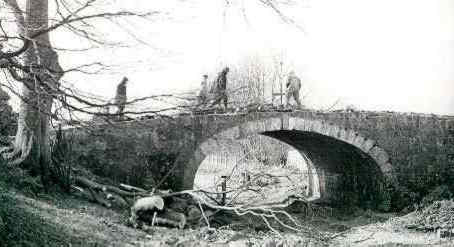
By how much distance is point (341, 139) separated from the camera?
42.8 ft

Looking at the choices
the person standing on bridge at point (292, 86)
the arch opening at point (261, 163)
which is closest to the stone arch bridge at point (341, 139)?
the person standing on bridge at point (292, 86)

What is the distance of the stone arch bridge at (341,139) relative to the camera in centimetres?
1079

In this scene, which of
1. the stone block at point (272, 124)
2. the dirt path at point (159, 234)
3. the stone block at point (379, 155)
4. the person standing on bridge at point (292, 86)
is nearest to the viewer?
the dirt path at point (159, 234)

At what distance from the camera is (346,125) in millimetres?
13078

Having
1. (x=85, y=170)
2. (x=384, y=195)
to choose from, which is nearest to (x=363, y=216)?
(x=384, y=195)

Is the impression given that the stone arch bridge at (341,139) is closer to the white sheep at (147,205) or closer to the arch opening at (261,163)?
the white sheep at (147,205)

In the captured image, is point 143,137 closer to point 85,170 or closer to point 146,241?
point 85,170

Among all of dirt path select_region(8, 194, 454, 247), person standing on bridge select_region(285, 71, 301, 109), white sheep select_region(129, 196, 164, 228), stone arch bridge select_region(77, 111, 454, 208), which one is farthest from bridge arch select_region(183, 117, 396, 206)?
white sheep select_region(129, 196, 164, 228)

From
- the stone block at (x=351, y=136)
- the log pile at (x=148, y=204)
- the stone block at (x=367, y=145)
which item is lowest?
the log pile at (x=148, y=204)

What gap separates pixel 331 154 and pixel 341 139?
236 cm

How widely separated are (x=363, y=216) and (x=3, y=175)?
10.3m

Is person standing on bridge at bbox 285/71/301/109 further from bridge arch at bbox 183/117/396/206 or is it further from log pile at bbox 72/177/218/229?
log pile at bbox 72/177/218/229

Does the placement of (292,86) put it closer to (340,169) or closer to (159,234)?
(340,169)

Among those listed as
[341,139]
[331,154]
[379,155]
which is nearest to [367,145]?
[379,155]
